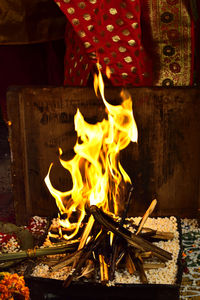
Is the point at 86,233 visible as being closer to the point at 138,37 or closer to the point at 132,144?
the point at 132,144

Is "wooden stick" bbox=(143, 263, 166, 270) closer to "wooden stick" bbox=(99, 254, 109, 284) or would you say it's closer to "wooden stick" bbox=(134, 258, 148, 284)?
"wooden stick" bbox=(134, 258, 148, 284)

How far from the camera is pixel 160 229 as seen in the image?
10.3ft

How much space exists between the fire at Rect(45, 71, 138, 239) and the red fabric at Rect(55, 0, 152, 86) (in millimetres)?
174

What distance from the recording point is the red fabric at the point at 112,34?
3.32 m

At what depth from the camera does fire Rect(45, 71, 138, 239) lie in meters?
3.16

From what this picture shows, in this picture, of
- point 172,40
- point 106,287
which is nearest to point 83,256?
point 106,287

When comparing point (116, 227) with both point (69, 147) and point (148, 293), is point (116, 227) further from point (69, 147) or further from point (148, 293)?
point (69, 147)

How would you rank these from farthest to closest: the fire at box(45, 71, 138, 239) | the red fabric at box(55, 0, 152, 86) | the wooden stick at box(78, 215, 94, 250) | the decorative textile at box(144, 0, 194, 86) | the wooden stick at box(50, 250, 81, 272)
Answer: the decorative textile at box(144, 0, 194, 86)
the red fabric at box(55, 0, 152, 86)
the fire at box(45, 71, 138, 239)
the wooden stick at box(78, 215, 94, 250)
the wooden stick at box(50, 250, 81, 272)

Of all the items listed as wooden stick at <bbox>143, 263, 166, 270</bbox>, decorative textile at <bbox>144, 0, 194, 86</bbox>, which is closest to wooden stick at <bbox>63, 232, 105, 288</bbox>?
wooden stick at <bbox>143, 263, 166, 270</bbox>

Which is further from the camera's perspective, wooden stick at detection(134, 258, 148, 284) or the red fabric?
the red fabric

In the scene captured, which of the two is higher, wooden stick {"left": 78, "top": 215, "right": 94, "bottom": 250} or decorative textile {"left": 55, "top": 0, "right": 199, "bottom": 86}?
decorative textile {"left": 55, "top": 0, "right": 199, "bottom": 86}

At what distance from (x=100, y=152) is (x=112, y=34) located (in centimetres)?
85

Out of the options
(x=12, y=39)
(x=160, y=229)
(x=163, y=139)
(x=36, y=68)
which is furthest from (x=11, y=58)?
(x=160, y=229)

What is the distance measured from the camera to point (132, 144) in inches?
136
